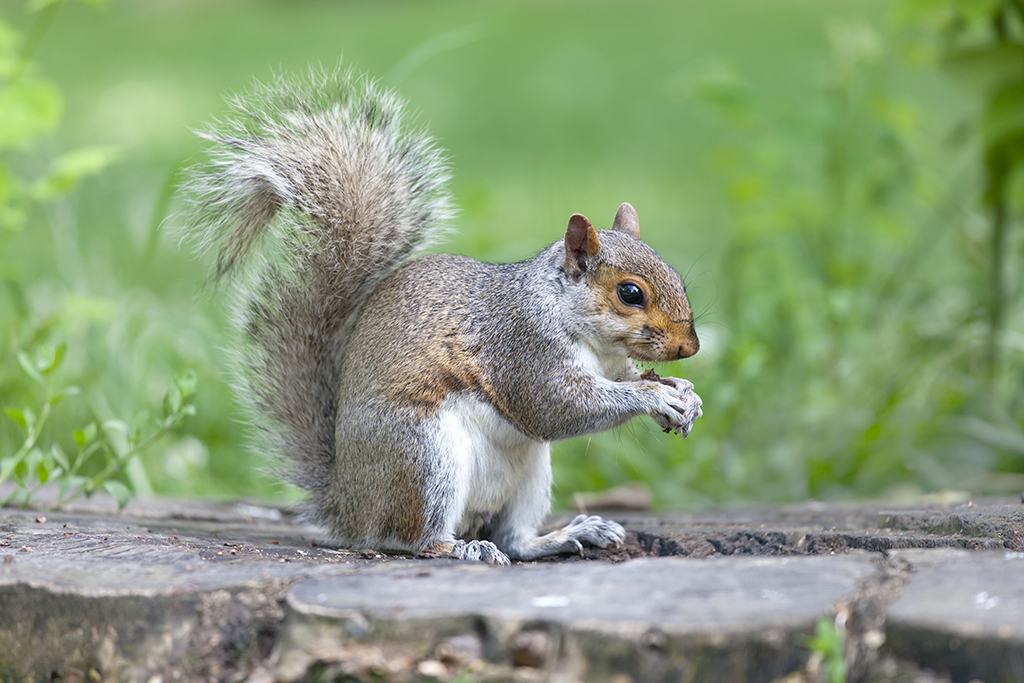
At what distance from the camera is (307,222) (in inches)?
86.4

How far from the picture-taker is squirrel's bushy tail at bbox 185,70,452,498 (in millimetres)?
2184

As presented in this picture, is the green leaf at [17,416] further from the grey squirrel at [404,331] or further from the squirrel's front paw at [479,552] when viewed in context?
the squirrel's front paw at [479,552]

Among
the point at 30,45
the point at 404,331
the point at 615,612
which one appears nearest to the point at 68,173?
the point at 30,45

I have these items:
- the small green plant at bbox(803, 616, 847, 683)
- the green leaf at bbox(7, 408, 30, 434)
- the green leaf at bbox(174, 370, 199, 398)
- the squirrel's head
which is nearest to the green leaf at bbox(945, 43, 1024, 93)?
the squirrel's head

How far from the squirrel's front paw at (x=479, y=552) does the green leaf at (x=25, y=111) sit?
141cm

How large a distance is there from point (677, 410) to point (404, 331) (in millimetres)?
563

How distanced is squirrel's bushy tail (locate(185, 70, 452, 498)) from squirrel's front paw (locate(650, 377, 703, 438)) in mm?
657

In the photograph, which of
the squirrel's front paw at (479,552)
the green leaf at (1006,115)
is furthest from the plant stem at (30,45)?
the green leaf at (1006,115)

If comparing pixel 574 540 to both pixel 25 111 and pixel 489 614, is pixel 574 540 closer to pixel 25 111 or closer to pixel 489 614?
pixel 489 614

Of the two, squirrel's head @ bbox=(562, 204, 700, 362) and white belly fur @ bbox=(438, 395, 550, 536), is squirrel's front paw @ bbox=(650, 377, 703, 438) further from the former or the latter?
white belly fur @ bbox=(438, 395, 550, 536)

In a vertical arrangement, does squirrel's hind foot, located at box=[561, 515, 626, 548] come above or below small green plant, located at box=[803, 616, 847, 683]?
above

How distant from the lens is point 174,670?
56.7 inches

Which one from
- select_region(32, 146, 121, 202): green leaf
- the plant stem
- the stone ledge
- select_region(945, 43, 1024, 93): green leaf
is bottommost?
the stone ledge

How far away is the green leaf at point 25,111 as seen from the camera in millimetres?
2420
